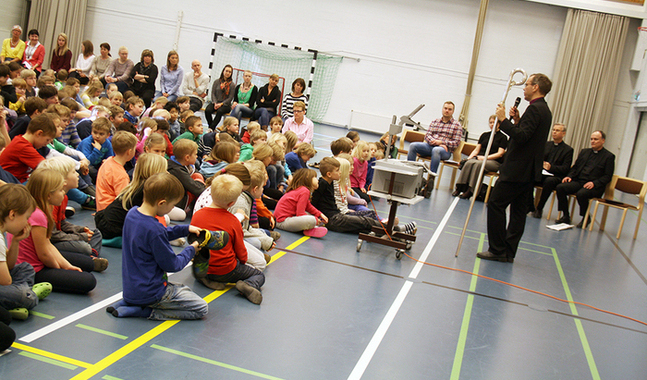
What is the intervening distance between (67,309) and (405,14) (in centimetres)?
1414

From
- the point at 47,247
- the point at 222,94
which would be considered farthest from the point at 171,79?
the point at 47,247

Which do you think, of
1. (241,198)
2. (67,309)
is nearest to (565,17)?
(241,198)

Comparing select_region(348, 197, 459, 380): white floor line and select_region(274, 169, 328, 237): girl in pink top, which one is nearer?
select_region(348, 197, 459, 380): white floor line

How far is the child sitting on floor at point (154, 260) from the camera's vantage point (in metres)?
2.79

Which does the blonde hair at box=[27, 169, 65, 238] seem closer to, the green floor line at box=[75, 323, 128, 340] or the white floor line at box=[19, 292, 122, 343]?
the white floor line at box=[19, 292, 122, 343]

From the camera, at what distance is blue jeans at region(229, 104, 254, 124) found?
34.0 ft

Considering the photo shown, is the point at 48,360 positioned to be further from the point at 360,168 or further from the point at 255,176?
the point at 360,168

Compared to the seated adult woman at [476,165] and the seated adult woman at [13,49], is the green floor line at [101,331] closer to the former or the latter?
the seated adult woman at [476,165]

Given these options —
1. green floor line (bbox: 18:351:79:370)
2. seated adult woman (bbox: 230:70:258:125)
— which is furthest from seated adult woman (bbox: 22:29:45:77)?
green floor line (bbox: 18:351:79:370)

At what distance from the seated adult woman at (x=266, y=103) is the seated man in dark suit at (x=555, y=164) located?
17.5ft

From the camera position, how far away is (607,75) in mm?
13859

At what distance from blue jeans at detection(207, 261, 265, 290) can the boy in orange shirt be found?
1.42 meters

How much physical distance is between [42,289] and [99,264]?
617 mm

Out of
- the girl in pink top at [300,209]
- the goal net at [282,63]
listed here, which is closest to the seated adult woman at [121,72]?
the goal net at [282,63]
